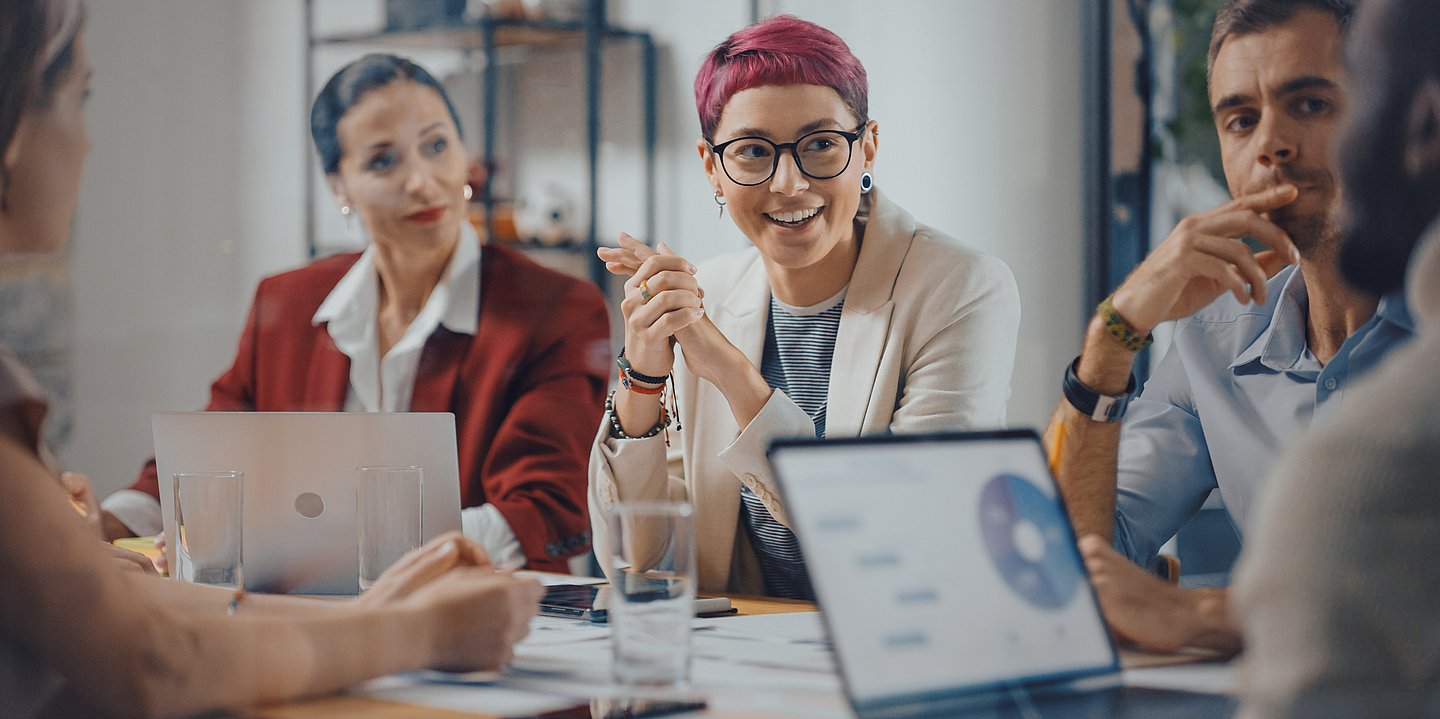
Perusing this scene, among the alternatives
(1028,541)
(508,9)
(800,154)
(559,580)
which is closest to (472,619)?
(1028,541)

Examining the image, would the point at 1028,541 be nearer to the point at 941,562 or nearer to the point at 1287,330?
the point at 941,562

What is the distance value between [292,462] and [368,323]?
935mm

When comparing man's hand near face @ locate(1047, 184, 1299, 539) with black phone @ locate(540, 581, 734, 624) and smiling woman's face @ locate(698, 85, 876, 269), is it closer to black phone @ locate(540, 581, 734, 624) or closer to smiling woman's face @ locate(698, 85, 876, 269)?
black phone @ locate(540, 581, 734, 624)

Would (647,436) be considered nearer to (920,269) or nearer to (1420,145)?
(920,269)

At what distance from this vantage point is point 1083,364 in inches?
57.9

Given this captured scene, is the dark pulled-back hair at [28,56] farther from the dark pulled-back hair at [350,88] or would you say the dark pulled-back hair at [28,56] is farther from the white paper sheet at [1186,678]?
the dark pulled-back hair at [350,88]

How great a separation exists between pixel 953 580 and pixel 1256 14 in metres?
0.87

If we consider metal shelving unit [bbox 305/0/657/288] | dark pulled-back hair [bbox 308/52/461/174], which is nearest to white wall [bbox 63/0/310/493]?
metal shelving unit [bbox 305/0/657/288]

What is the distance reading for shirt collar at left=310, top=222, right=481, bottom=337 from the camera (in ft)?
7.63

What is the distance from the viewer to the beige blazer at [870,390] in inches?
69.8

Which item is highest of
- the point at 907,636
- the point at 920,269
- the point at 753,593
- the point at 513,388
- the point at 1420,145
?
the point at 1420,145

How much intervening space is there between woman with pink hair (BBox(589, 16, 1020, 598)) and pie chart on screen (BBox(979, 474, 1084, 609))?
0.76m

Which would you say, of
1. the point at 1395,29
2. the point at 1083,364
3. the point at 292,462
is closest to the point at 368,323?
the point at 292,462

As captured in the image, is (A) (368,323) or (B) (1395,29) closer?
(B) (1395,29)
